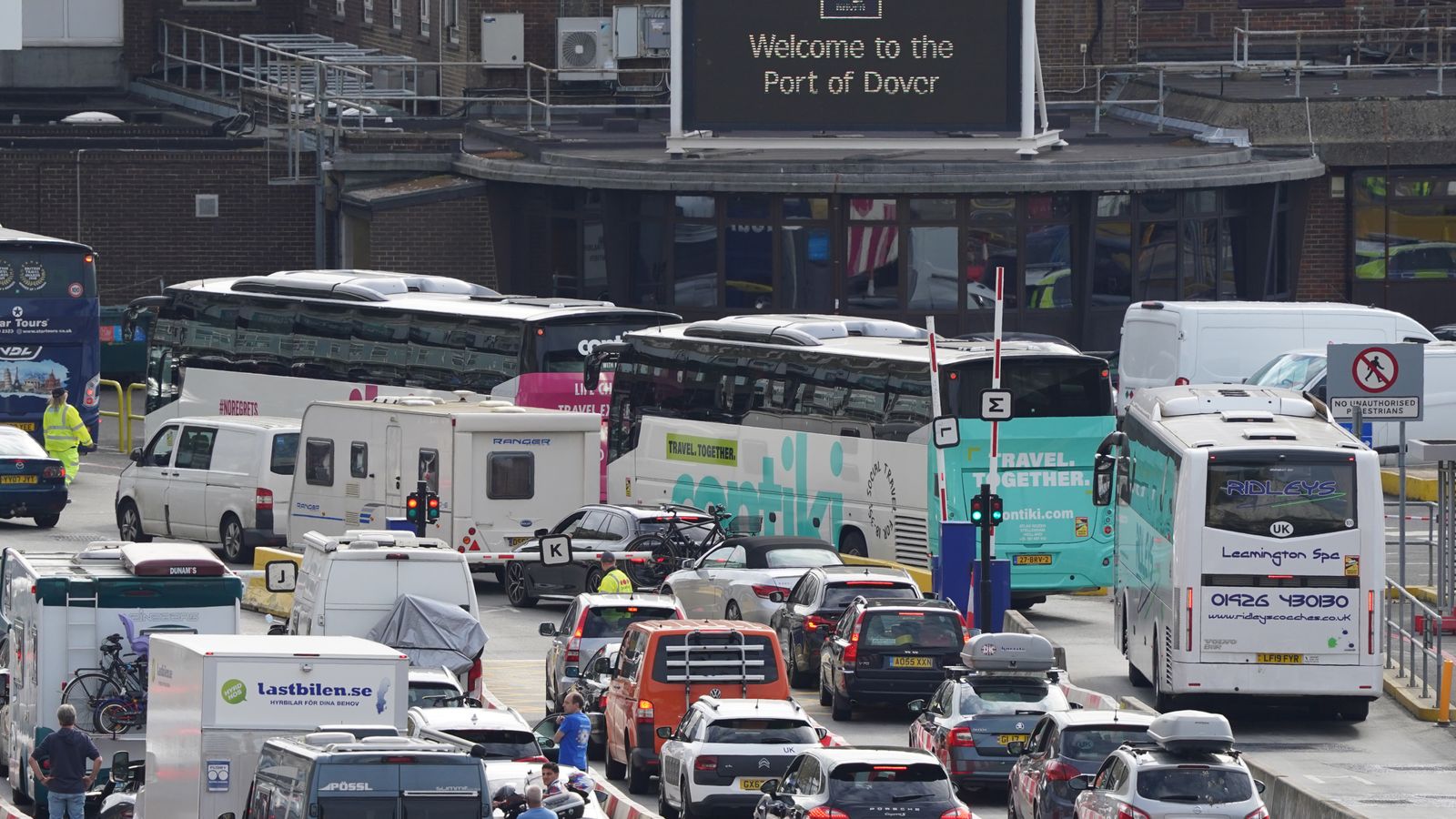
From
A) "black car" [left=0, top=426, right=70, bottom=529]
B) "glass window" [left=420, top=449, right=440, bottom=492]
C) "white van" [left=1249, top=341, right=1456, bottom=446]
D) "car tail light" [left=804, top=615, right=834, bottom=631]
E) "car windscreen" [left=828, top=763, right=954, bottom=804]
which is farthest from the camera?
"white van" [left=1249, top=341, right=1456, bottom=446]

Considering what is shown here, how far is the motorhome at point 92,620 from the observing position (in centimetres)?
2164

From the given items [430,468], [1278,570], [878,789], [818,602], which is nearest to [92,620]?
[878,789]

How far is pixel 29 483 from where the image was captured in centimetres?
3753

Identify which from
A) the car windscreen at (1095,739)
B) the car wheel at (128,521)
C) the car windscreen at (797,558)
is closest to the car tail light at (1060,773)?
the car windscreen at (1095,739)

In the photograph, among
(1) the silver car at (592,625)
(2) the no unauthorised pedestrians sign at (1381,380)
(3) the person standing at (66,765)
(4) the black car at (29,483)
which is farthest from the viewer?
(4) the black car at (29,483)

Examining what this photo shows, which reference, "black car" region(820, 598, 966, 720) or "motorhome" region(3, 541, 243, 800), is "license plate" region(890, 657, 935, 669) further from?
"motorhome" region(3, 541, 243, 800)

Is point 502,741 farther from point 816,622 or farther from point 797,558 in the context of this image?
point 797,558

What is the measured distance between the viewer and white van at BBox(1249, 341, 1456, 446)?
40531 mm

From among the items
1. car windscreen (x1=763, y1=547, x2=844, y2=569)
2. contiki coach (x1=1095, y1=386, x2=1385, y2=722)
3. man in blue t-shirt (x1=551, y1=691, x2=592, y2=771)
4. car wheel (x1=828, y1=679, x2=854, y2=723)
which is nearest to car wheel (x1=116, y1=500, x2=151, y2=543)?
car windscreen (x1=763, y1=547, x2=844, y2=569)

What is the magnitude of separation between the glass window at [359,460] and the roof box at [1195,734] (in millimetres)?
19060

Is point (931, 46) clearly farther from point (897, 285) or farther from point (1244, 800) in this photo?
point (1244, 800)

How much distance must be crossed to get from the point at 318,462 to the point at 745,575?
8.97 metres

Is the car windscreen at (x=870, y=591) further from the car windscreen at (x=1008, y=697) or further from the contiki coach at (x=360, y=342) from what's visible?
the contiki coach at (x=360, y=342)

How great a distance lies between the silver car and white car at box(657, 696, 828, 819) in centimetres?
395
